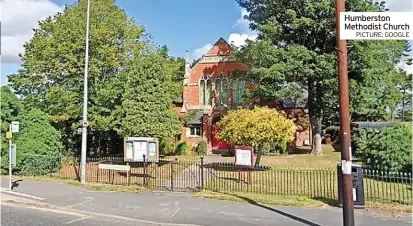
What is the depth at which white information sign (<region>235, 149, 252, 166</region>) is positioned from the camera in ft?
54.5

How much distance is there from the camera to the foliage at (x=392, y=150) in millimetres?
15509

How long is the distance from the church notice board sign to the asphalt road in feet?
21.8

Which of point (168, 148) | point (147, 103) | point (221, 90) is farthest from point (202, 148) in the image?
point (147, 103)

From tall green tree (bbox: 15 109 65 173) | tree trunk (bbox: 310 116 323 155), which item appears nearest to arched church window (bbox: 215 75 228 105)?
tree trunk (bbox: 310 116 323 155)

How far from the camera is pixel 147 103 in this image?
24.5 meters

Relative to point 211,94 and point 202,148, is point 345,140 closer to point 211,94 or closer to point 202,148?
point 202,148

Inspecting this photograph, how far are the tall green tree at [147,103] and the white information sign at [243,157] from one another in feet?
27.9

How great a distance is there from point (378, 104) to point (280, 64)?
13.5 m

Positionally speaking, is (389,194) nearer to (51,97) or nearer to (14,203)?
(14,203)

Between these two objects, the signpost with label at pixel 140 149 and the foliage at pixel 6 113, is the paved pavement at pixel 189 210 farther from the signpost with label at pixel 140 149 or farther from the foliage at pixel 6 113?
the foliage at pixel 6 113

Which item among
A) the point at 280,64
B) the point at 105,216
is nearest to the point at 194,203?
the point at 105,216

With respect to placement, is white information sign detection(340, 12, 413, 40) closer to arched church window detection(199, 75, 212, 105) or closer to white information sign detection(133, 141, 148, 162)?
white information sign detection(133, 141, 148, 162)

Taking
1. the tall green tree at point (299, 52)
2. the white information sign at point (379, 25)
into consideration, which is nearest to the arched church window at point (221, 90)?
the tall green tree at point (299, 52)

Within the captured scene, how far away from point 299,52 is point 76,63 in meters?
14.6
